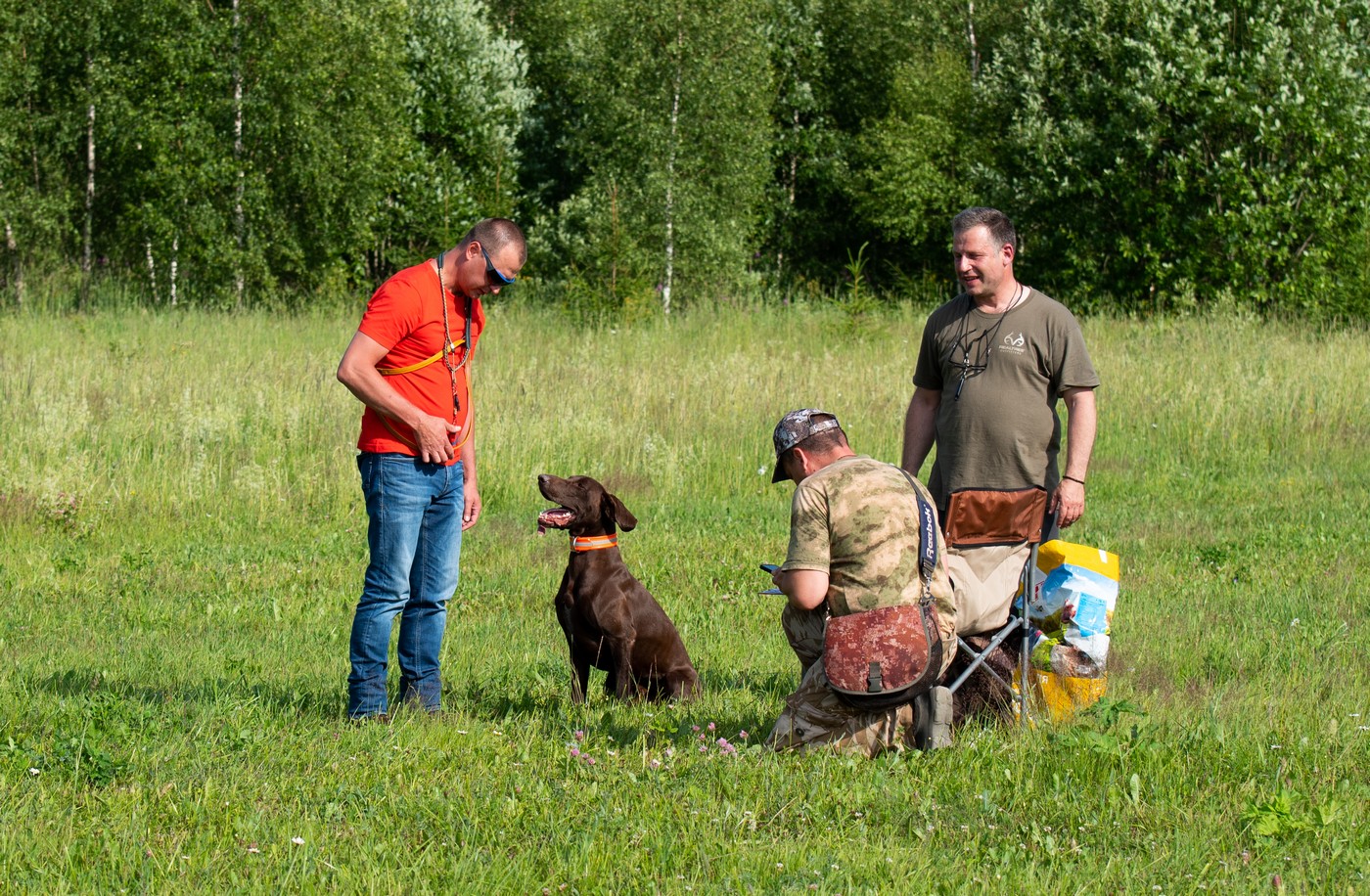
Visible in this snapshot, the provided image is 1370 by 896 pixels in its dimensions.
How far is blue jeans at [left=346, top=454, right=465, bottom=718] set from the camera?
523 centimetres

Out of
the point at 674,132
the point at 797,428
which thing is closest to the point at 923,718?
the point at 797,428

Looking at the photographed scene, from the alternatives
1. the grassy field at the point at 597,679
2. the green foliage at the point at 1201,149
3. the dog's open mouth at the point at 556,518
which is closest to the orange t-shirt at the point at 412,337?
the dog's open mouth at the point at 556,518

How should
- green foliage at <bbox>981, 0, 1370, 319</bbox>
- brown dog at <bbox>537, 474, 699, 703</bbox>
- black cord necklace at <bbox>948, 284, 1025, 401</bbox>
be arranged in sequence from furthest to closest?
green foliage at <bbox>981, 0, 1370, 319</bbox>
brown dog at <bbox>537, 474, 699, 703</bbox>
black cord necklace at <bbox>948, 284, 1025, 401</bbox>

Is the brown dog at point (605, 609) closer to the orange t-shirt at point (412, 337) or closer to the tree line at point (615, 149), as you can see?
the orange t-shirt at point (412, 337)

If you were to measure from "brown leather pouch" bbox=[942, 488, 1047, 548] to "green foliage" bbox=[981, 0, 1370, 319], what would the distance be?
67.3 feet

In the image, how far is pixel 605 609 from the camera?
5.91 meters

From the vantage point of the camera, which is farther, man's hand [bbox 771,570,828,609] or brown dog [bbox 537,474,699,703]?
brown dog [bbox 537,474,699,703]

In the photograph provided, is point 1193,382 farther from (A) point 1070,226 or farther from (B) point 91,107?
(B) point 91,107

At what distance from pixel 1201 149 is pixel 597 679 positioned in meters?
23.2

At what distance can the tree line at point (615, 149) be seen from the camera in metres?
22.5

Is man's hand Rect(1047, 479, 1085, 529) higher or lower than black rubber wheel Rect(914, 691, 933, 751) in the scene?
higher

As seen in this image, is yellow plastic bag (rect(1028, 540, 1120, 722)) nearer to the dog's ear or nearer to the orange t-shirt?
the dog's ear

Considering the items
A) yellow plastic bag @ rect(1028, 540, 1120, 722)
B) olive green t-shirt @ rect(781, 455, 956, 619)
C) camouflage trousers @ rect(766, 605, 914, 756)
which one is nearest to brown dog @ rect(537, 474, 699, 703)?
camouflage trousers @ rect(766, 605, 914, 756)

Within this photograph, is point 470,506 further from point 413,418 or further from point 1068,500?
point 1068,500
